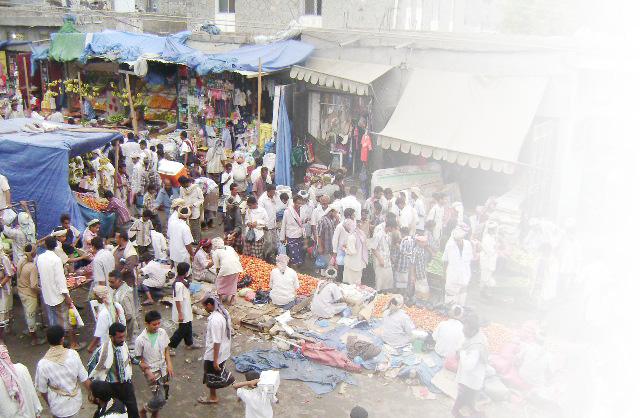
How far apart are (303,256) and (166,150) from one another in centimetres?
627

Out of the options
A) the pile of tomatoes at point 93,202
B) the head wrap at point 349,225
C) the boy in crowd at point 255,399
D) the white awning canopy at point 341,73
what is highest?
the white awning canopy at point 341,73

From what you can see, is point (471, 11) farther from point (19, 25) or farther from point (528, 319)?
point (528, 319)

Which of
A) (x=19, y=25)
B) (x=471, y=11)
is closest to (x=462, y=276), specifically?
(x=19, y=25)

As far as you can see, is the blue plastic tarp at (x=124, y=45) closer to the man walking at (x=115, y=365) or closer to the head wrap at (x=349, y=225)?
the head wrap at (x=349, y=225)

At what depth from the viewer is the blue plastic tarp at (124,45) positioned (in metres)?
19.2

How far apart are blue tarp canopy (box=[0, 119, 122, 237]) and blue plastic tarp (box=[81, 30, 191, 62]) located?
710 centimetres

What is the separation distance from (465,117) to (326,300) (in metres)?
5.96

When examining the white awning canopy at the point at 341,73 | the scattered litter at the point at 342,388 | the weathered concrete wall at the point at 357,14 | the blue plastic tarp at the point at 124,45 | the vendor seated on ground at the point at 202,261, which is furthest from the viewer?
the weathered concrete wall at the point at 357,14

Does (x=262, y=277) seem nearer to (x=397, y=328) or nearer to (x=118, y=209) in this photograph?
(x=397, y=328)

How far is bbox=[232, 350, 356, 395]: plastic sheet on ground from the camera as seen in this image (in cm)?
884

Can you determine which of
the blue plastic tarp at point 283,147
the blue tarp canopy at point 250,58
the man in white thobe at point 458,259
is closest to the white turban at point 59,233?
the man in white thobe at point 458,259

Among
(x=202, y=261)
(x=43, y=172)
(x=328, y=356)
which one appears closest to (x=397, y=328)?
(x=328, y=356)

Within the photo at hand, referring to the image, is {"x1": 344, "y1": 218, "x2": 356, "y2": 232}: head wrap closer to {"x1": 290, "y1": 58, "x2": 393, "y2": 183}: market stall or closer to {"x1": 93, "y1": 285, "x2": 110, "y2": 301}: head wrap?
{"x1": 290, "y1": 58, "x2": 393, "y2": 183}: market stall

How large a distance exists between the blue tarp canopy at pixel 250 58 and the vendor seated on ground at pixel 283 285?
7489 mm
